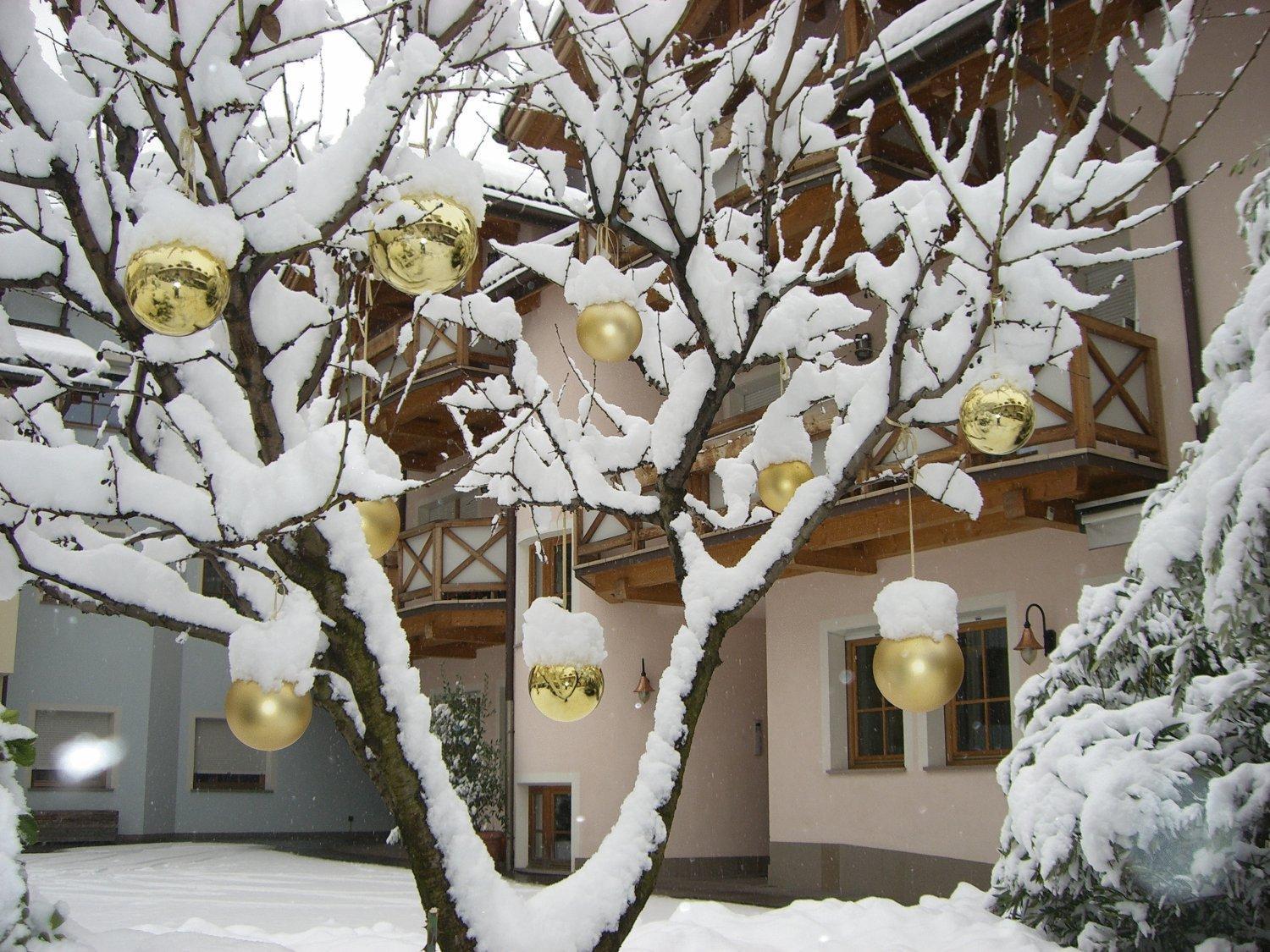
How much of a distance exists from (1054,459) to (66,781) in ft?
54.8

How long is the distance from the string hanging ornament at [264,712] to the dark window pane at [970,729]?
8052 mm

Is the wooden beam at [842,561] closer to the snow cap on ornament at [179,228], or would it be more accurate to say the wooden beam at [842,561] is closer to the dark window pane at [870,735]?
the dark window pane at [870,735]

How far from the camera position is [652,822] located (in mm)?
4094

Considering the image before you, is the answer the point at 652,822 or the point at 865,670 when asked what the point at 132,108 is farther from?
the point at 865,670

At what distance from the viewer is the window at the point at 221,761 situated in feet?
65.4

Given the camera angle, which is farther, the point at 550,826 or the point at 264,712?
the point at 550,826

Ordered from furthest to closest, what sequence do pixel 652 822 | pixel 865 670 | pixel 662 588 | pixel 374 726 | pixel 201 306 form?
pixel 662 588
pixel 865 670
pixel 652 822
pixel 374 726
pixel 201 306

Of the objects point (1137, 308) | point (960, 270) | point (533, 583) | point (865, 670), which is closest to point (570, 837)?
point (533, 583)

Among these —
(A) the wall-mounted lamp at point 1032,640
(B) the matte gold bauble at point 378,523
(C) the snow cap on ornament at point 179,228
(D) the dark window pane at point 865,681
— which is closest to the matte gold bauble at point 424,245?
(C) the snow cap on ornament at point 179,228

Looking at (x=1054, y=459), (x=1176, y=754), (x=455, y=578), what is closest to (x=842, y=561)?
(x=1054, y=459)

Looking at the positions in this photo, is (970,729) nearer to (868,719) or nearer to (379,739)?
(868,719)

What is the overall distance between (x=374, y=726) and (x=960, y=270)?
2.74 m

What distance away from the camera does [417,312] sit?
464 centimetres

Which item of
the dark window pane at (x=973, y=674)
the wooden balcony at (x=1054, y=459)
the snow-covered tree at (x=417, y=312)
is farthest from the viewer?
the dark window pane at (x=973, y=674)
